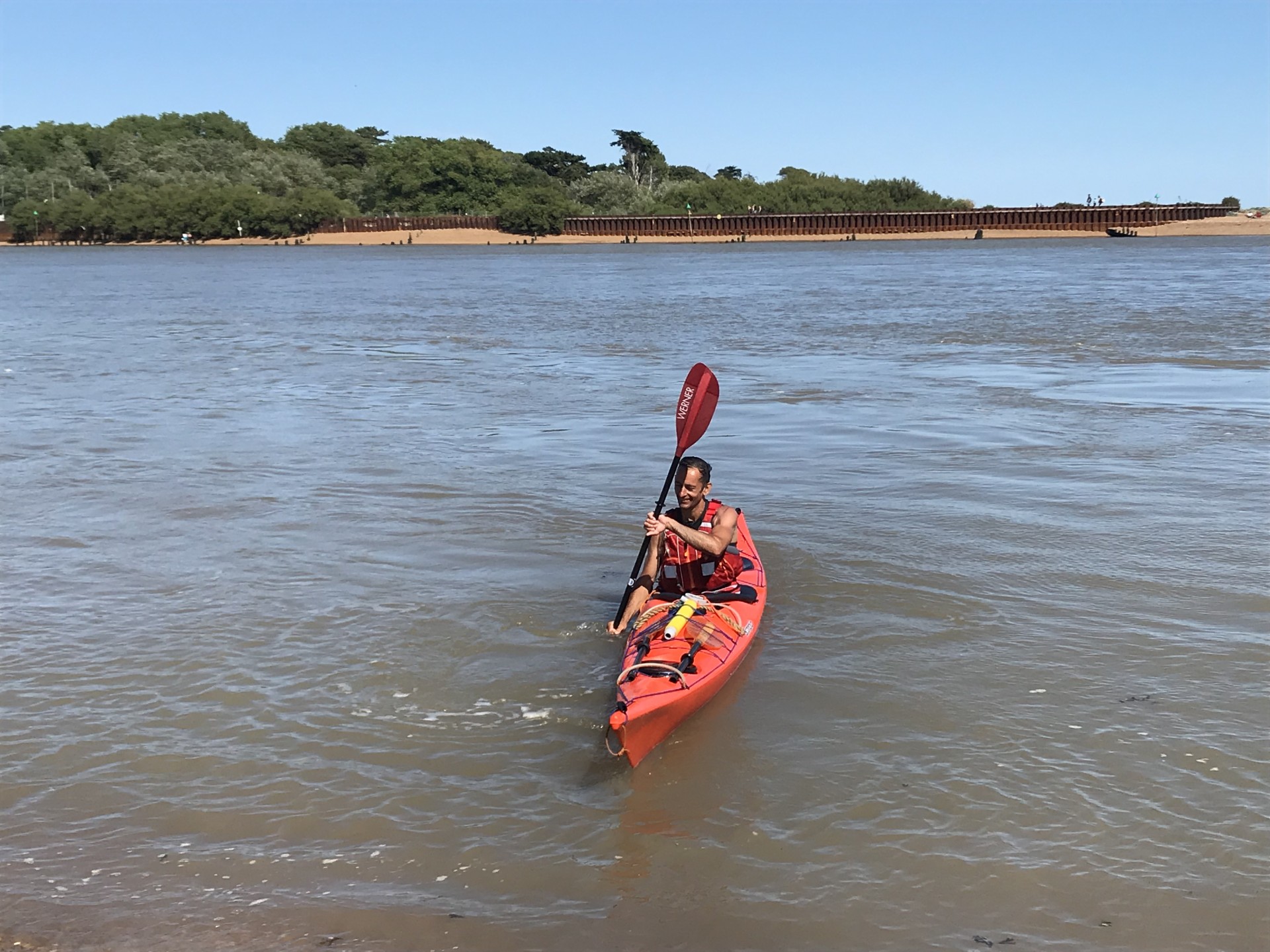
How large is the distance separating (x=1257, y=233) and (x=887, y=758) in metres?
90.4

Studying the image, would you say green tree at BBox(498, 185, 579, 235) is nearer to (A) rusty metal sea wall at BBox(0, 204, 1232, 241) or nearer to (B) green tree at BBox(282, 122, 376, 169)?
(A) rusty metal sea wall at BBox(0, 204, 1232, 241)

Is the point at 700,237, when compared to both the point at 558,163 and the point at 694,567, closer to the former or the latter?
the point at 558,163

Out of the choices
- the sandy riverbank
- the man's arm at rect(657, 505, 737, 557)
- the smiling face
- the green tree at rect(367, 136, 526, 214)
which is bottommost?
the man's arm at rect(657, 505, 737, 557)

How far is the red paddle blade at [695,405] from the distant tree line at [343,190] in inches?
3530

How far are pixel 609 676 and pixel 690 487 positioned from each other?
3.63 feet

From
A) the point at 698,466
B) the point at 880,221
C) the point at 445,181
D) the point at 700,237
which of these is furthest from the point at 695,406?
the point at 445,181

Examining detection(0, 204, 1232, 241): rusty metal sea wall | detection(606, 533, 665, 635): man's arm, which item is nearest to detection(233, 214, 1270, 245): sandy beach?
detection(0, 204, 1232, 241): rusty metal sea wall

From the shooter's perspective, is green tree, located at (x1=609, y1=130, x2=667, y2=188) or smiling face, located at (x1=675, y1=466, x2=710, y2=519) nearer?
smiling face, located at (x1=675, y1=466, x2=710, y2=519)

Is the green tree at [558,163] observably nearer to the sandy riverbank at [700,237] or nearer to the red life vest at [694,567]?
the sandy riverbank at [700,237]

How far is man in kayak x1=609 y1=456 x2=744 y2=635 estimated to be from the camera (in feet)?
22.0

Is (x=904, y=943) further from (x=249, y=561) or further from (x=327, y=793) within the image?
(x=249, y=561)

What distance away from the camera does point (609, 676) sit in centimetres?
653

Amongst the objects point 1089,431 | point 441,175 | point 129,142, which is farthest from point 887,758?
point 129,142

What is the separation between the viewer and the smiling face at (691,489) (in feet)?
22.0
